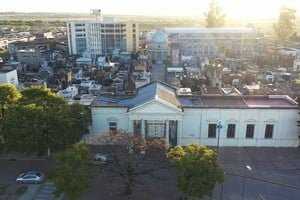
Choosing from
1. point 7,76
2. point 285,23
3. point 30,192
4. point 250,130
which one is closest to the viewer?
point 30,192

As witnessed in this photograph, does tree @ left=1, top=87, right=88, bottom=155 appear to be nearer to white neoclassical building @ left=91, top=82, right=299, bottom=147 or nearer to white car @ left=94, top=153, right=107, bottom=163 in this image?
white car @ left=94, top=153, right=107, bottom=163

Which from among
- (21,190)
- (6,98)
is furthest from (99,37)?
(21,190)

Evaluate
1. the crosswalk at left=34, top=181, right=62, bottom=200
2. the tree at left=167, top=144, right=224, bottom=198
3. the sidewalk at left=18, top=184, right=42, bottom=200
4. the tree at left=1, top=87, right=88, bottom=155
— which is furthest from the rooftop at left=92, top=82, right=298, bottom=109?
the sidewalk at left=18, top=184, right=42, bottom=200

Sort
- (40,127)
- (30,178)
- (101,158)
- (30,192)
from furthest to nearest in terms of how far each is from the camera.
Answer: (101,158), (40,127), (30,178), (30,192)

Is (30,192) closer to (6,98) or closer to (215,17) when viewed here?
(6,98)

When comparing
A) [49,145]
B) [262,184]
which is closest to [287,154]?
[262,184]

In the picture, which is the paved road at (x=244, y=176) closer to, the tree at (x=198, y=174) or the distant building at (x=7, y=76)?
the tree at (x=198, y=174)

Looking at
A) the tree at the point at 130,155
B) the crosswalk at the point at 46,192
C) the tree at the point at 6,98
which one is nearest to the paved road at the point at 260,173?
the tree at the point at 130,155

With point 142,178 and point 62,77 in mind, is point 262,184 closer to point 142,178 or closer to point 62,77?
point 142,178
